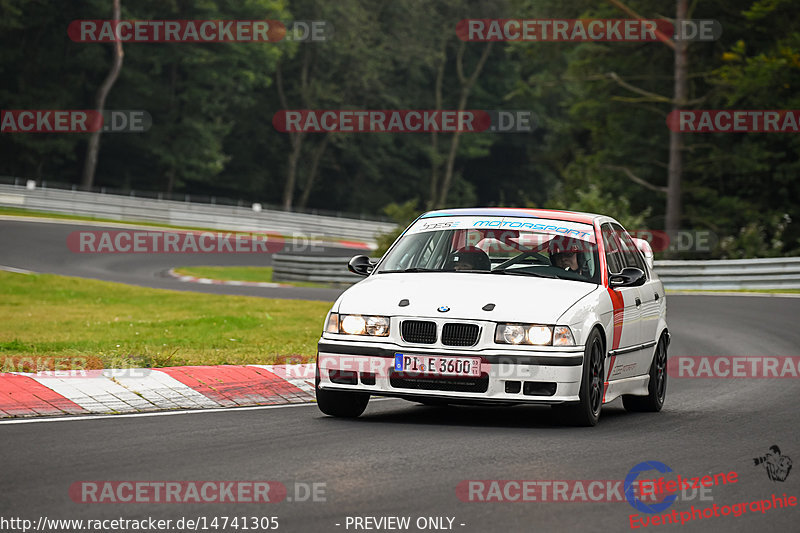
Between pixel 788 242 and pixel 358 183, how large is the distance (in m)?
42.2

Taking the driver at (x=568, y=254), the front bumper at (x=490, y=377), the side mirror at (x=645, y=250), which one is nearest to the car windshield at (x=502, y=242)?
the driver at (x=568, y=254)

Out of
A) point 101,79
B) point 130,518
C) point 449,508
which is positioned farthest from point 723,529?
point 101,79

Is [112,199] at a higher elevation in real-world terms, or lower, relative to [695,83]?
lower

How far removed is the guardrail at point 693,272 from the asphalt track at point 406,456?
20.9 metres

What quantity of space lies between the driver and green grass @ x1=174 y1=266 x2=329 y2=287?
72.2 ft

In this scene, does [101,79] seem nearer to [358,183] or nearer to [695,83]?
[358,183]

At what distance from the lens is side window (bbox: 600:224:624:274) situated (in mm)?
10969

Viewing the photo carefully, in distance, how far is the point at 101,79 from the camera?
223 ft
